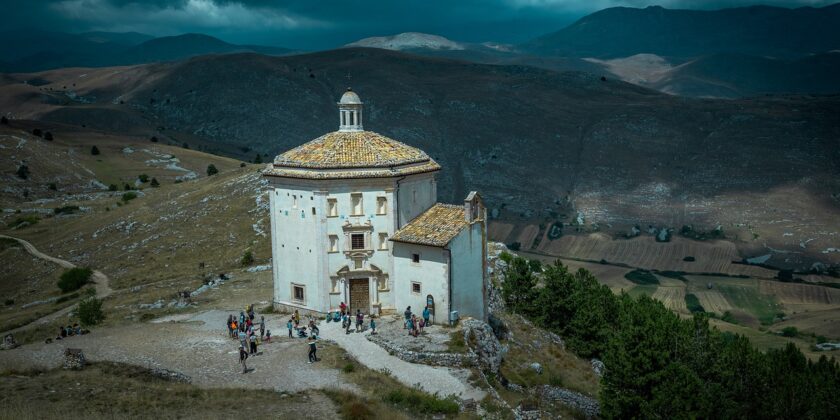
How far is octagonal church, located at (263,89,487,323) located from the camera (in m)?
39.5

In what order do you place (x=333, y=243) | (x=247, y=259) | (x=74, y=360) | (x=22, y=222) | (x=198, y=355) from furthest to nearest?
(x=22, y=222) < (x=247, y=259) < (x=333, y=243) < (x=198, y=355) < (x=74, y=360)

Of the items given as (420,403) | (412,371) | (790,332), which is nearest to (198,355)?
(412,371)

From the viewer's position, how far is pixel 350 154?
1615 inches

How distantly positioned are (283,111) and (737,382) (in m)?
173

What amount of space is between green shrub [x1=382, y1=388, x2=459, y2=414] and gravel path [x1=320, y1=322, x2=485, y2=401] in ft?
4.95

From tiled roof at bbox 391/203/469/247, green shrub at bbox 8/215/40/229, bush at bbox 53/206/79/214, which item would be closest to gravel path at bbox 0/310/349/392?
tiled roof at bbox 391/203/469/247

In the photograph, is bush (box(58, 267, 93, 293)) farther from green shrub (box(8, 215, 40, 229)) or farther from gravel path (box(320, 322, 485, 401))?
gravel path (box(320, 322, 485, 401))

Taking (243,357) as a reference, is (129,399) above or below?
above

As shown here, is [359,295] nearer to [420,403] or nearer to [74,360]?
[420,403]

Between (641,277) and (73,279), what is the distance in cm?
8503

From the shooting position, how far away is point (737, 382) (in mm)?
38469

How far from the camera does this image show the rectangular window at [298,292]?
4195cm

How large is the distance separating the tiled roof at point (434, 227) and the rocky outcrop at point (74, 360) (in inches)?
661

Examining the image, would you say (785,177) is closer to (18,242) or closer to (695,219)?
(695,219)
